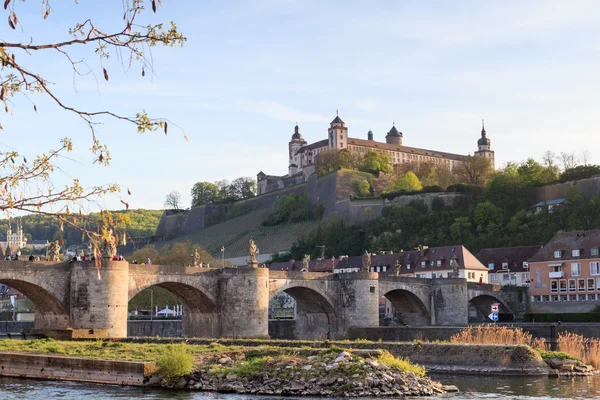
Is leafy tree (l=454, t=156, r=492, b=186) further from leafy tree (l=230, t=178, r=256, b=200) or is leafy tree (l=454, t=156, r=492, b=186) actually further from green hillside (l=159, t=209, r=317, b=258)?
leafy tree (l=230, t=178, r=256, b=200)

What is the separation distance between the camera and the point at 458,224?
106500 millimetres

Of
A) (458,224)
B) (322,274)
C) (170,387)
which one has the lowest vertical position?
(170,387)

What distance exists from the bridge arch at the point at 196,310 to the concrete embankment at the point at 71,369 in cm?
1808

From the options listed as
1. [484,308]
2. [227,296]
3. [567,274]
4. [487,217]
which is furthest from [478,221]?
[227,296]

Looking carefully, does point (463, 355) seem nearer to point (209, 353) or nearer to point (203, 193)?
point (209, 353)

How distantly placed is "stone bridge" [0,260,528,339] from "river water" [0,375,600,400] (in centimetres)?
1313

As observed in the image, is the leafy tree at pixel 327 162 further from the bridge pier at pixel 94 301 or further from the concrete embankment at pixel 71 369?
the concrete embankment at pixel 71 369

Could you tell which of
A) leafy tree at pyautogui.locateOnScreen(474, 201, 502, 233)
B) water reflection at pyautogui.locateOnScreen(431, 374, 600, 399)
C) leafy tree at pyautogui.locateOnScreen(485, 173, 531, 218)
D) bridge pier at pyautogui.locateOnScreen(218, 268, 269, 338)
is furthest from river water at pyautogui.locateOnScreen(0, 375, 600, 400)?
leafy tree at pyautogui.locateOnScreen(485, 173, 531, 218)

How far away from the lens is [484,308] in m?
77.8

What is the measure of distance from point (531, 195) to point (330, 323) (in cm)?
6257

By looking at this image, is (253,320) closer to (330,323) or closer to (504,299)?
(330,323)

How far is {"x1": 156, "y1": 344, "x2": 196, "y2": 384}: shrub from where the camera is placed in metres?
26.8

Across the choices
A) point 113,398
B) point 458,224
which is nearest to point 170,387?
point 113,398

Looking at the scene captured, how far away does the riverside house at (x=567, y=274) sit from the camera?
236 ft
